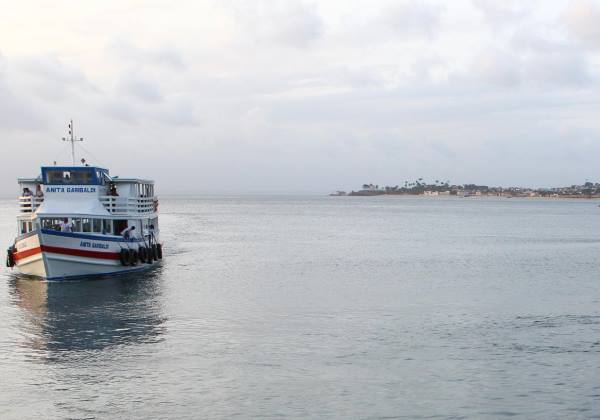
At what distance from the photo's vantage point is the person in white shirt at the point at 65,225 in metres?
43.3

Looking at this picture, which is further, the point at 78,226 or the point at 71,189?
the point at 71,189

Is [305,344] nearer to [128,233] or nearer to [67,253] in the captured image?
[67,253]

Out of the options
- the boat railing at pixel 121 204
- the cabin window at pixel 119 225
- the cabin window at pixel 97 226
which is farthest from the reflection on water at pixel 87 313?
the boat railing at pixel 121 204

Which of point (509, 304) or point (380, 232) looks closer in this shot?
point (509, 304)

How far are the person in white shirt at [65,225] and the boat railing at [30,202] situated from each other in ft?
11.8

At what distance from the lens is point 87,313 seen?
112 ft

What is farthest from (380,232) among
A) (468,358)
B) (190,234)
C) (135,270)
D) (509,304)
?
(468,358)

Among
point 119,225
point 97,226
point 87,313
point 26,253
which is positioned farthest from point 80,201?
point 87,313

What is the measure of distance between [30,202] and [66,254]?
254 inches

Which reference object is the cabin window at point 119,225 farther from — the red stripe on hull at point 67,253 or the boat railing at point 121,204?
the red stripe on hull at point 67,253

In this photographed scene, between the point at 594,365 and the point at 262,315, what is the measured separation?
1527 centimetres

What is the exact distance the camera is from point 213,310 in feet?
118

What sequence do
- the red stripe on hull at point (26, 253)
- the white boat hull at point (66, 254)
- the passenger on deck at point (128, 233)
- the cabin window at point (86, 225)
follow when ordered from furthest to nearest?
1. the passenger on deck at point (128, 233)
2. the cabin window at point (86, 225)
3. the red stripe on hull at point (26, 253)
4. the white boat hull at point (66, 254)

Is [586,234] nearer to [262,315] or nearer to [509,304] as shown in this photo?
[509,304]
